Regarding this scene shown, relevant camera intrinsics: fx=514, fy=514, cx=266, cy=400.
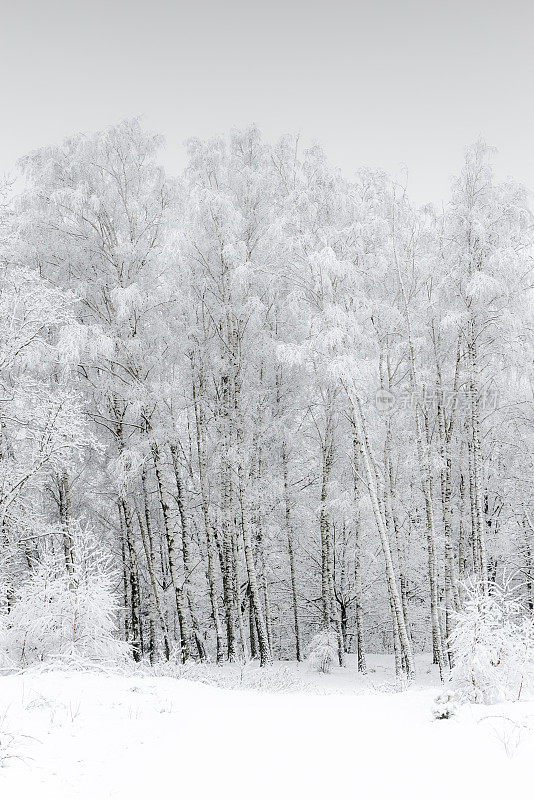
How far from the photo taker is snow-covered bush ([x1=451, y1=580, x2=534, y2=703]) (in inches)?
195

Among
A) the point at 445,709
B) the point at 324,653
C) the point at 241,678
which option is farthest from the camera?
the point at 324,653

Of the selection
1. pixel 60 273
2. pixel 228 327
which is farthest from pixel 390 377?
pixel 60 273

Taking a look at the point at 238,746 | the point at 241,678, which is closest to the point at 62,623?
the point at 241,678

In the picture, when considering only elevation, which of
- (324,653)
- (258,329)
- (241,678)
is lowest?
(324,653)

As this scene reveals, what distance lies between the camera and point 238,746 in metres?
4.08

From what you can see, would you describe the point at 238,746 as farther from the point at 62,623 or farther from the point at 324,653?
the point at 324,653

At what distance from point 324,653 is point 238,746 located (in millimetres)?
9040

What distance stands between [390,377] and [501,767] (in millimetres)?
Result: 8878

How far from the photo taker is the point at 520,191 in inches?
404

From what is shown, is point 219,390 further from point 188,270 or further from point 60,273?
point 60,273

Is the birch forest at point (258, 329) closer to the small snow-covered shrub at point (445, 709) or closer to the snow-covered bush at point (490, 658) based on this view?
the snow-covered bush at point (490, 658)

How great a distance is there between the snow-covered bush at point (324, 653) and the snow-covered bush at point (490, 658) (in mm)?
7800

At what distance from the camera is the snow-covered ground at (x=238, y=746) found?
3.30 meters

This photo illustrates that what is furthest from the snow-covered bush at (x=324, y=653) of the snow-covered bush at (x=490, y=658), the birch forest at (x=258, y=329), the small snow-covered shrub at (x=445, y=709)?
the small snow-covered shrub at (x=445, y=709)
